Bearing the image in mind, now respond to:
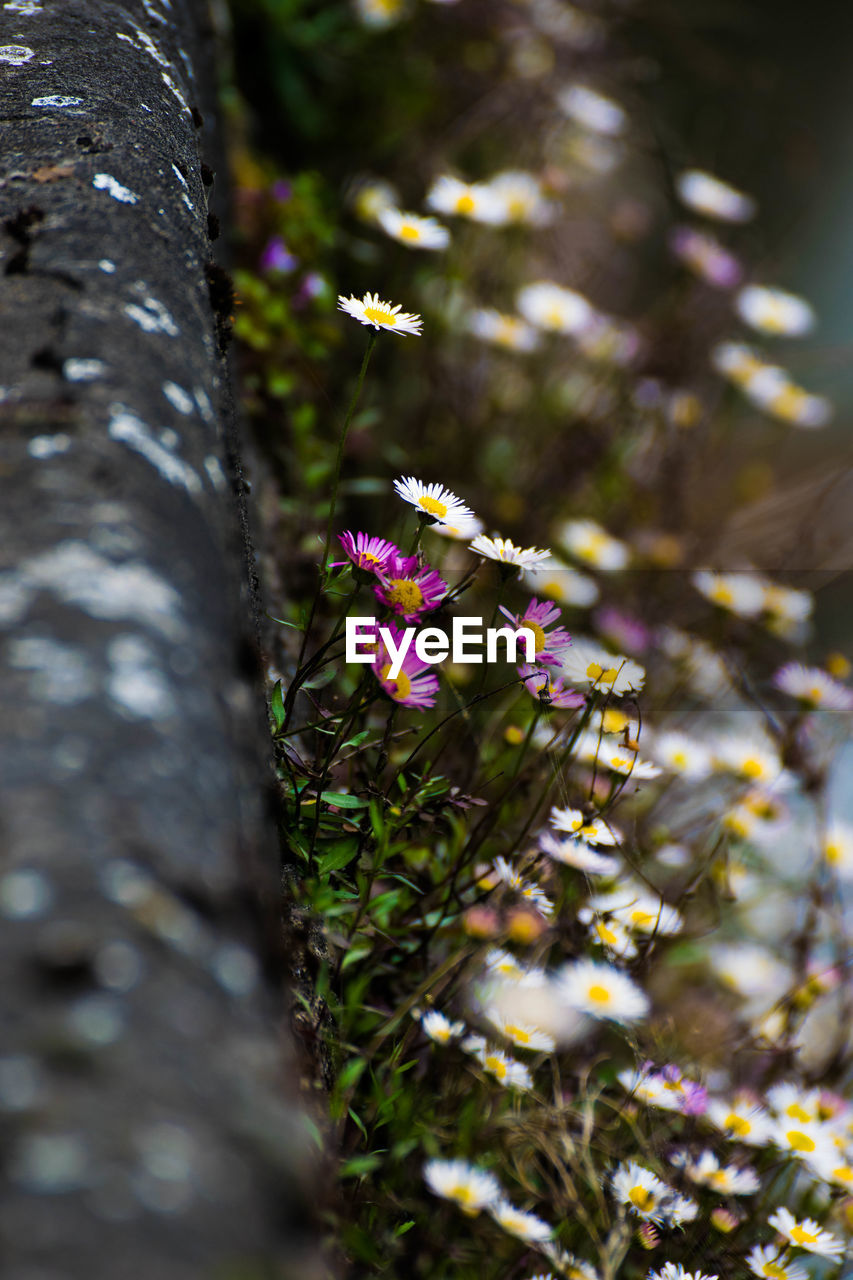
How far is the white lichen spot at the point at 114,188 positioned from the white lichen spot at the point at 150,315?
0.14 metres

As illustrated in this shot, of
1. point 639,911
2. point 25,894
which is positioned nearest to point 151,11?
point 25,894

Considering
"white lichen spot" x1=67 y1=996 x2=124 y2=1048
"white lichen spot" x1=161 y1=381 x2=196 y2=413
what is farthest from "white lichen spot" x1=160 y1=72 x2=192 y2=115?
"white lichen spot" x1=67 y1=996 x2=124 y2=1048

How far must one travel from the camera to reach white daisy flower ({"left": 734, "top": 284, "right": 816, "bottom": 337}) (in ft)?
9.46

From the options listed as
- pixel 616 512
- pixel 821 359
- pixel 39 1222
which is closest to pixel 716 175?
pixel 821 359

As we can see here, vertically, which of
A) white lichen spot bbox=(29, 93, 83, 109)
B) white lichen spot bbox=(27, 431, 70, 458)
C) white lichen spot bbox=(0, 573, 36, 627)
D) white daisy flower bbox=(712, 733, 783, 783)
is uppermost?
white lichen spot bbox=(29, 93, 83, 109)

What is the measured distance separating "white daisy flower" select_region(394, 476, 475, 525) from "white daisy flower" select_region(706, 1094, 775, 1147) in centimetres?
85

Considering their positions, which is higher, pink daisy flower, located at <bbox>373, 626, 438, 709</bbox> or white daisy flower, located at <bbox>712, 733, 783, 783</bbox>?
pink daisy flower, located at <bbox>373, 626, 438, 709</bbox>

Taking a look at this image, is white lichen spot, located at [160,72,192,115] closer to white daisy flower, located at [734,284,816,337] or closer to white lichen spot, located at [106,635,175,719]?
white lichen spot, located at [106,635,175,719]

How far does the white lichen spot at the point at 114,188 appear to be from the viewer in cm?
82

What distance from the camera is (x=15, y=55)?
1046 millimetres

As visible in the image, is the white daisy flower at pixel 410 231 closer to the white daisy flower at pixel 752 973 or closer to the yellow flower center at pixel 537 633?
the yellow flower center at pixel 537 633

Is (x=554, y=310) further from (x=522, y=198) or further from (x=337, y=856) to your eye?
(x=337, y=856)

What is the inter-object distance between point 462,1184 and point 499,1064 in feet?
0.50

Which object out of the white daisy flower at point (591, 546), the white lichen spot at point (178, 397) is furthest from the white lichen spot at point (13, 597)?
the white daisy flower at point (591, 546)
